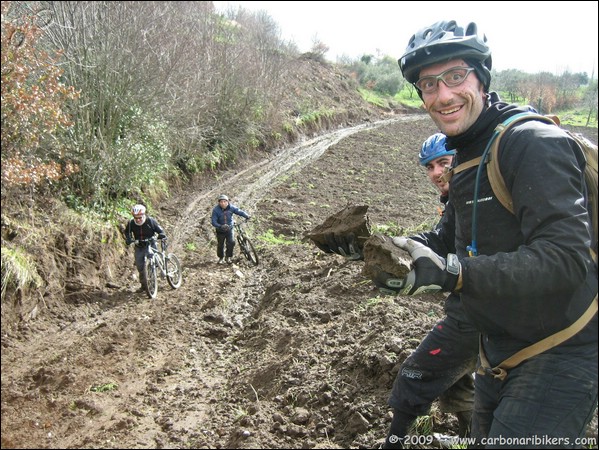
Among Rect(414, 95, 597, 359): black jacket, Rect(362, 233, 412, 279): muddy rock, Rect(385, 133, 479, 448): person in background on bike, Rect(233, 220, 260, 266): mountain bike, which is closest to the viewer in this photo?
Rect(414, 95, 597, 359): black jacket

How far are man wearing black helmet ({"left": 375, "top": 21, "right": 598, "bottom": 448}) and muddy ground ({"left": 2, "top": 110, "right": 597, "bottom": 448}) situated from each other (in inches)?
74.4

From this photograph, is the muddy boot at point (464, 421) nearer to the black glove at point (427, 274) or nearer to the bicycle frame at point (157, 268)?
the black glove at point (427, 274)

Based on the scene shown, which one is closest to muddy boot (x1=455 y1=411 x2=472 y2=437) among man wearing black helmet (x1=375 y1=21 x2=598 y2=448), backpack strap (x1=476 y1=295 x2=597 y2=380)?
man wearing black helmet (x1=375 y1=21 x2=598 y2=448)

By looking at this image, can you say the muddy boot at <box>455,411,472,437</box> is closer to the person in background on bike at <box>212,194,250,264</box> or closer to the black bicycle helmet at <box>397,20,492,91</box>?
the black bicycle helmet at <box>397,20,492,91</box>

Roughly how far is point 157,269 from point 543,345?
9.10 meters

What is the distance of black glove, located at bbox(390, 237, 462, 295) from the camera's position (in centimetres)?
212

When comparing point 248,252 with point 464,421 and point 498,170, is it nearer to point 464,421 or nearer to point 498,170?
point 464,421

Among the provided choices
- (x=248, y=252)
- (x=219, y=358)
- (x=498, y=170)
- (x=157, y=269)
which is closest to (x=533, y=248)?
(x=498, y=170)

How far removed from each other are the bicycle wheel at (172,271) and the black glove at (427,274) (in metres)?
8.46

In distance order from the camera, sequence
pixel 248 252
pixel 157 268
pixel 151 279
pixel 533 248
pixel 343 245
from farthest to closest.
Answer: pixel 248 252 → pixel 157 268 → pixel 151 279 → pixel 343 245 → pixel 533 248

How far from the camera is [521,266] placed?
1.93 meters

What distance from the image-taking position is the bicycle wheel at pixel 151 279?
9570mm

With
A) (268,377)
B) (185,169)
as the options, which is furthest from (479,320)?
(185,169)

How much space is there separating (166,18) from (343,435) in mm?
16691
